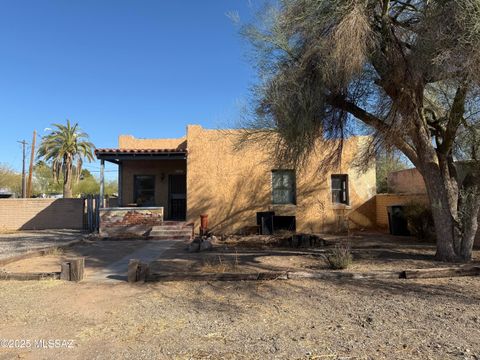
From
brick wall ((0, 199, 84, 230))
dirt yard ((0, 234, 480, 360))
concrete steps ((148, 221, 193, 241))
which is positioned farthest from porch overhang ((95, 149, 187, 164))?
dirt yard ((0, 234, 480, 360))

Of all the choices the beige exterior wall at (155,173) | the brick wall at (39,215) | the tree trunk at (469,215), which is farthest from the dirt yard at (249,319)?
the brick wall at (39,215)

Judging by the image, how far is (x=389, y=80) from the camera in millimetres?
8367

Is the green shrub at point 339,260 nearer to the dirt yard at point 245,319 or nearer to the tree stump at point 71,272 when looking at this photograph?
the dirt yard at point 245,319

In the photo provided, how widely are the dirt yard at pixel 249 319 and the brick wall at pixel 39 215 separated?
15.4 meters

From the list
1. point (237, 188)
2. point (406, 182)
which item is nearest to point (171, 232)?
point (237, 188)

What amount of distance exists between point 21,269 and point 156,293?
13.7 feet

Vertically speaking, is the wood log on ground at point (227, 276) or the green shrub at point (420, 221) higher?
the green shrub at point (420, 221)

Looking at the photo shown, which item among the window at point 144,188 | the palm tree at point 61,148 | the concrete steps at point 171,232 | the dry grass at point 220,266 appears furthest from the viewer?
the palm tree at point 61,148

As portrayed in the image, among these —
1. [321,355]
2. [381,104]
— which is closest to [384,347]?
[321,355]

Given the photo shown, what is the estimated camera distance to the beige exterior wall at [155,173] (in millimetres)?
19203

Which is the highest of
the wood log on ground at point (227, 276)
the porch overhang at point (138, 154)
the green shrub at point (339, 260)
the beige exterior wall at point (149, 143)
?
the beige exterior wall at point (149, 143)

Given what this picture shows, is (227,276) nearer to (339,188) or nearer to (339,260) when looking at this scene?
(339,260)

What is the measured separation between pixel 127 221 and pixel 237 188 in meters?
4.61

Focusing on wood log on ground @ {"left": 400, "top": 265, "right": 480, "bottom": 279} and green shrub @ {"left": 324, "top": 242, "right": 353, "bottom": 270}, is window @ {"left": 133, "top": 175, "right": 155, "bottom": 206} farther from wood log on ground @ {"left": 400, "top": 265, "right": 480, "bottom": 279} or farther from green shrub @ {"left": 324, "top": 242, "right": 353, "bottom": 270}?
wood log on ground @ {"left": 400, "top": 265, "right": 480, "bottom": 279}
